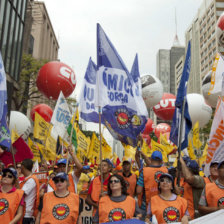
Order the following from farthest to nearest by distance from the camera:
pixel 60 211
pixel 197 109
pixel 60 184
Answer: pixel 197 109 < pixel 60 184 < pixel 60 211

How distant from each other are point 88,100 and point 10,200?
4.21 meters

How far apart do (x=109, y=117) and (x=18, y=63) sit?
1976cm

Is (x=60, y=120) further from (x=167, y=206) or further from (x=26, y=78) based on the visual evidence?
(x=26, y=78)

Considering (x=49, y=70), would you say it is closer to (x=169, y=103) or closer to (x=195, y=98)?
(x=169, y=103)

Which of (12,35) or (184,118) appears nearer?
(184,118)

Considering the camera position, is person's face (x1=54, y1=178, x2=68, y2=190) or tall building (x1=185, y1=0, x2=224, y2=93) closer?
person's face (x1=54, y1=178, x2=68, y2=190)

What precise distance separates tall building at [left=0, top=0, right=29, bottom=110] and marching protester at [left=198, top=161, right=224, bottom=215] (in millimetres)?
17181

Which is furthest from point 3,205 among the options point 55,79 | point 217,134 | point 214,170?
point 55,79

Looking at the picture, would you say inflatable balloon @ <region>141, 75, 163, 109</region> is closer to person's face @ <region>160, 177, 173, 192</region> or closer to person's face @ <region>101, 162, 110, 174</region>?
person's face @ <region>101, 162, 110, 174</region>

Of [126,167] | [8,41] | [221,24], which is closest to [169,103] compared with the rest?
[221,24]

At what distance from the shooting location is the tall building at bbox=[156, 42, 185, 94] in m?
133

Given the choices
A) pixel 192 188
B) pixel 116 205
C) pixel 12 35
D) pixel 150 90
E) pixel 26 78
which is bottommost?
pixel 116 205

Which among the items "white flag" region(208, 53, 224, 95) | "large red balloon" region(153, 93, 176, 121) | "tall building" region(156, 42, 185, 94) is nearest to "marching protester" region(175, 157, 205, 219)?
"white flag" region(208, 53, 224, 95)

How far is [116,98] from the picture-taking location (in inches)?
184
